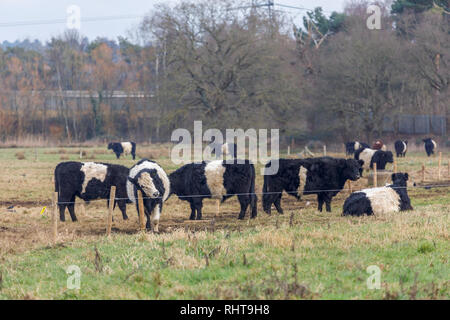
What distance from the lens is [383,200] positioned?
14617mm

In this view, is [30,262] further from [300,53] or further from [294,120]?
[300,53]

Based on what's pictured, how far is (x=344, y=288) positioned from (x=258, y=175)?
732 inches

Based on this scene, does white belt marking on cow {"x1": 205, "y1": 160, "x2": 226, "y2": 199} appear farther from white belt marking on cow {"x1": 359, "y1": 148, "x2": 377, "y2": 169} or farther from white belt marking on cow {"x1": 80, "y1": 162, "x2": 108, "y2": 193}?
white belt marking on cow {"x1": 359, "y1": 148, "x2": 377, "y2": 169}

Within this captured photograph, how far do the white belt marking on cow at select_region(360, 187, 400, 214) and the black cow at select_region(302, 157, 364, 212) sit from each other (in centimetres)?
246

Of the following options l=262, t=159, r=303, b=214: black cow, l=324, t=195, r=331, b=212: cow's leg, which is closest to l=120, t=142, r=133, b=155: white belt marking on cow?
l=262, t=159, r=303, b=214: black cow

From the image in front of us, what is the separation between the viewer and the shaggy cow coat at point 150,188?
1497 cm

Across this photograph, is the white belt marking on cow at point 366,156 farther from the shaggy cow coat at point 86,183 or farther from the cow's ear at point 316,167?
the shaggy cow coat at point 86,183

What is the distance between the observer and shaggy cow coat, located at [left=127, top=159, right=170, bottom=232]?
14966 mm

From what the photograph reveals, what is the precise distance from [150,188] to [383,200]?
601cm

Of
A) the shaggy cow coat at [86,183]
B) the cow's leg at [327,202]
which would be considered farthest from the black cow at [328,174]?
the shaggy cow coat at [86,183]

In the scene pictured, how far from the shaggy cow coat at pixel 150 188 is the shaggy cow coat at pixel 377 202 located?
4798mm

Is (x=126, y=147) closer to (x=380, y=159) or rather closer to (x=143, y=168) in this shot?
(x=380, y=159)

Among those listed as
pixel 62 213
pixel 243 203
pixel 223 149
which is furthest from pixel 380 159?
pixel 62 213

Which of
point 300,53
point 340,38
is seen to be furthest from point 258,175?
point 300,53
